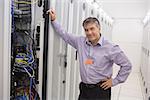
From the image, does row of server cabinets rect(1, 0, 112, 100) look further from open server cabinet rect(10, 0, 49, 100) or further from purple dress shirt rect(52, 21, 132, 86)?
purple dress shirt rect(52, 21, 132, 86)

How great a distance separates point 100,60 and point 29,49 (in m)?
0.75

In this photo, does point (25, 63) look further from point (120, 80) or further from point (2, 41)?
point (120, 80)

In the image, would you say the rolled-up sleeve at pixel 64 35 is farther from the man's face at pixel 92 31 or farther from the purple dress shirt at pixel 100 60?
the man's face at pixel 92 31

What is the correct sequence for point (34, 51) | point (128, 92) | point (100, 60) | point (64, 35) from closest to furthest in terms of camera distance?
1. point (34, 51)
2. point (100, 60)
3. point (64, 35)
4. point (128, 92)

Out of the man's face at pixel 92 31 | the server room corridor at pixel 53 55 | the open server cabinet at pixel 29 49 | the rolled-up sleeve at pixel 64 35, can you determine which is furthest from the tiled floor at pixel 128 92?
the open server cabinet at pixel 29 49

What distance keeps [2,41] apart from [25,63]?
563 millimetres

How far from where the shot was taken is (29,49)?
2236 mm

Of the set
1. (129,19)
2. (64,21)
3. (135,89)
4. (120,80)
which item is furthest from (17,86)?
(129,19)

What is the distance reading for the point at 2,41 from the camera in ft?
5.47

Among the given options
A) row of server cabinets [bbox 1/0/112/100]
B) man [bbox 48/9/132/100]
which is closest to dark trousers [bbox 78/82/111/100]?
man [bbox 48/9/132/100]

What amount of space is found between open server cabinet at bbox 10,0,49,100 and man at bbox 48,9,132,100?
24cm

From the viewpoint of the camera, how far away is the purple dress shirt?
2.33 m

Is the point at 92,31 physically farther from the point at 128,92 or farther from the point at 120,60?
the point at 128,92

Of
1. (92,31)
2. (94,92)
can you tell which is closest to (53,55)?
(92,31)
